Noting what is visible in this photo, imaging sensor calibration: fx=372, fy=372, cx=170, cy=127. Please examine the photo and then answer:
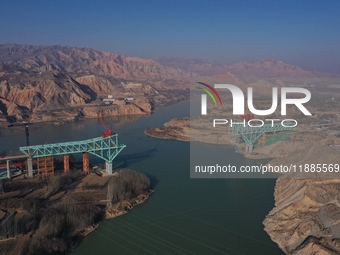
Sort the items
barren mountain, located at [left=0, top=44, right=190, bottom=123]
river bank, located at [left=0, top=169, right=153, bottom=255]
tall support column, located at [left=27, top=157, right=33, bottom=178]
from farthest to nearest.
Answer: barren mountain, located at [left=0, top=44, right=190, bottom=123] < tall support column, located at [left=27, top=157, right=33, bottom=178] < river bank, located at [left=0, top=169, right=153, bottom=255]

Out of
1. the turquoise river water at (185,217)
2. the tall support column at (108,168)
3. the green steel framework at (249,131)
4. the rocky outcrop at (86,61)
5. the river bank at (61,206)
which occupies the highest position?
the rocky outcrop at (86,61)

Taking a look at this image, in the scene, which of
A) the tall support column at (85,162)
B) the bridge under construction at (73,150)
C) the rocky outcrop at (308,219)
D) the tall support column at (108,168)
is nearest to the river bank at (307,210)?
the rocky outcrop at (308,219)

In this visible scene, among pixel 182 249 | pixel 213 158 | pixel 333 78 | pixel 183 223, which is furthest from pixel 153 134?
pixel 333 78

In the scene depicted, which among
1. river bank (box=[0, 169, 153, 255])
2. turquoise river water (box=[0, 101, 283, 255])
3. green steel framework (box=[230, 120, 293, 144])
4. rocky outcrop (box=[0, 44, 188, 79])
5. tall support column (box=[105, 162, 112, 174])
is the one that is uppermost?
rocky outcrop (box=[0, 44, 188, 79])

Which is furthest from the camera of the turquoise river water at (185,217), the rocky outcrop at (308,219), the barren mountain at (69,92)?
the barren mountain at (69,92)

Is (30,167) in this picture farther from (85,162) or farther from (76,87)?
(76,87)

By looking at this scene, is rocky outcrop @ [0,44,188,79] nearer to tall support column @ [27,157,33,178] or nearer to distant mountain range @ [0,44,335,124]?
distant mountain range @ [0,44,335,124]

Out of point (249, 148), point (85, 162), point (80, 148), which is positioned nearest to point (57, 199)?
point (85, 162)

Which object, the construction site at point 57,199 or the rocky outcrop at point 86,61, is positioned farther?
the rocky outcrop at point 86,61

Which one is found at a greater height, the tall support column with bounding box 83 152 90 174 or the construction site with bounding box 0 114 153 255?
the tall support column with bounding box 83 152 90 174

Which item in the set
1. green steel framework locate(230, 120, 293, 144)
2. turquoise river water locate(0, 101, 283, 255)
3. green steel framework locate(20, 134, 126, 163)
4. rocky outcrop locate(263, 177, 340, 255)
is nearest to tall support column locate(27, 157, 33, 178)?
green steel framework locate(20, 134, 126, 163)

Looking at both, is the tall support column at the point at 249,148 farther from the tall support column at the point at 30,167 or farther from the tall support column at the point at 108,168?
the tall support column at the point at 30,167
